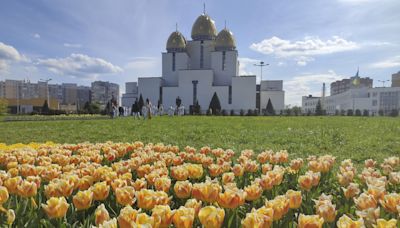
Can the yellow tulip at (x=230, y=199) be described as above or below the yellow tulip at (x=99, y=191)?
above

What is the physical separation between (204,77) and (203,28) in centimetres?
890

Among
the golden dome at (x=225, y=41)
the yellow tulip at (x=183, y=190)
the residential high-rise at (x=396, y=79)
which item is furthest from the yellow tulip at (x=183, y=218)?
the residential high-rise at (x=396, y=79)

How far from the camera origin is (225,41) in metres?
60.0

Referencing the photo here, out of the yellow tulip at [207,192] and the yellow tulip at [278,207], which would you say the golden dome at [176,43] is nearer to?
the yellow tulip at [207,192]

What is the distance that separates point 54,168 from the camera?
112 inches

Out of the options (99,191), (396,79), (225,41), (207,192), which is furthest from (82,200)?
(396,79)

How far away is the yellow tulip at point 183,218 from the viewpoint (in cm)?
146

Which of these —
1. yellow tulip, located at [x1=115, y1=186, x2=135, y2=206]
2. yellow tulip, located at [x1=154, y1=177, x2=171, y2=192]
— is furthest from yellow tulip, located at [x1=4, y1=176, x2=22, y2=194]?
yellow tulip, located at [x1=154, y1=177, x2=171, y2=192]

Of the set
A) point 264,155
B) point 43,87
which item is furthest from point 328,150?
point 43,87

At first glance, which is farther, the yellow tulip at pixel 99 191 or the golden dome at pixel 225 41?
the golden dome at pixel 225 41

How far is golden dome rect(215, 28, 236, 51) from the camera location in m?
60.0

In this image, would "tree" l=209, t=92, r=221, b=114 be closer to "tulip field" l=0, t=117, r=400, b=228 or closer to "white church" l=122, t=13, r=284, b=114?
"white church" l=122, t=13, r=284, b=114

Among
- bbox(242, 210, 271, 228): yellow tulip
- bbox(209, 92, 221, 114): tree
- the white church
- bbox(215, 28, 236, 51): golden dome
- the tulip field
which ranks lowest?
the tulip field

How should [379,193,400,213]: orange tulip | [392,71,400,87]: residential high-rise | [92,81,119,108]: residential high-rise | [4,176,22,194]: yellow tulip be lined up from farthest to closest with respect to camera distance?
[92,81,119,108]: residential high-rise < [392,71,400,87]: residential high-rise < [4,176,22,194]: yellow tulip < [379,193,400,213]: orange tulip
